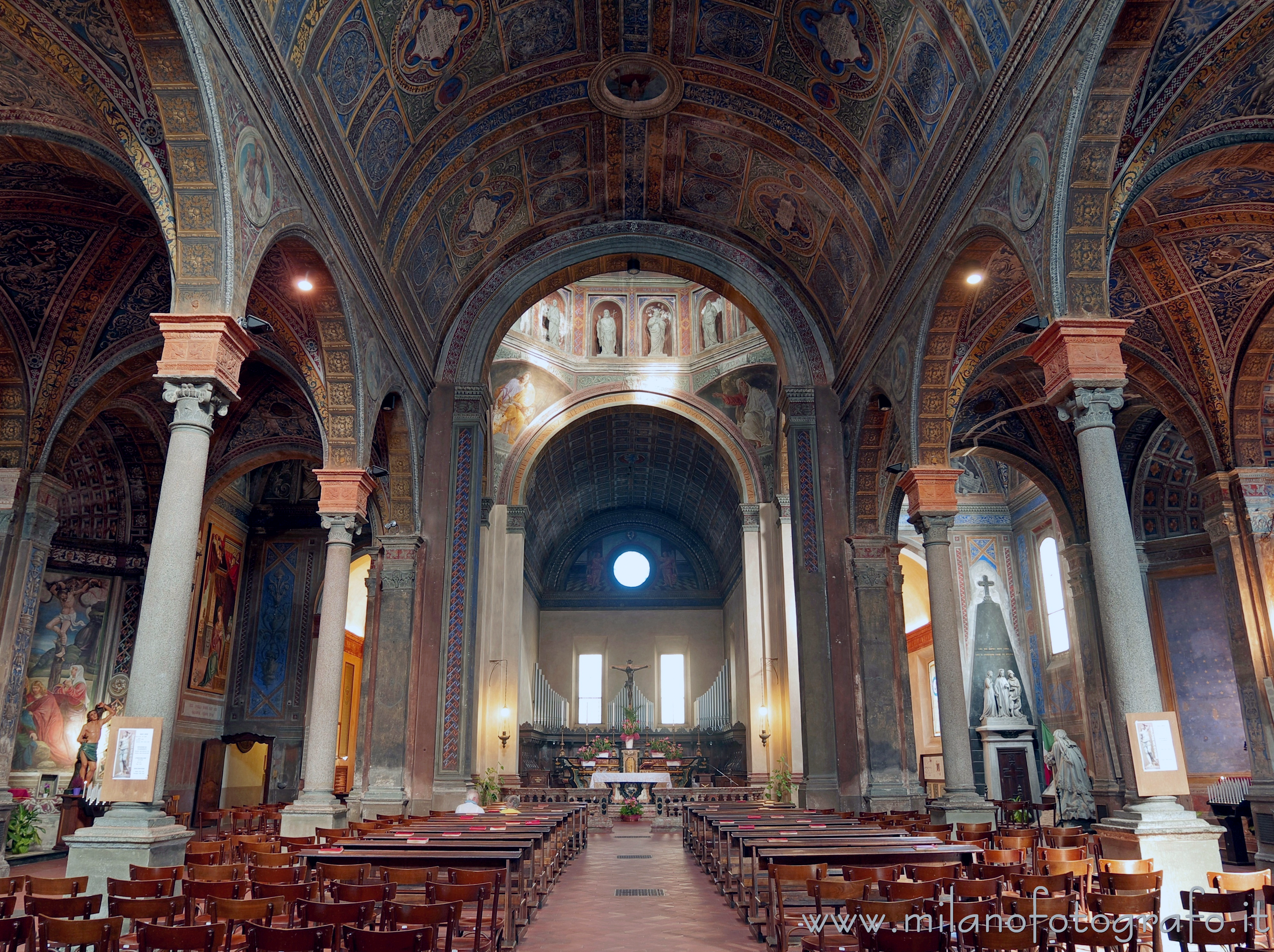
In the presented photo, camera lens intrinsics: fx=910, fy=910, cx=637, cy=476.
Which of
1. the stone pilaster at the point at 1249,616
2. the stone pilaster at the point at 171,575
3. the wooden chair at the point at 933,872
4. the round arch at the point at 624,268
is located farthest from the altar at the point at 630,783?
the wooden chair at the point at 933,872

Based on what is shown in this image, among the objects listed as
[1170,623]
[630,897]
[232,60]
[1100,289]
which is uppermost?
[232,60]

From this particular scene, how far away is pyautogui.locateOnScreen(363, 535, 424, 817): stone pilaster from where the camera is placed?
1447 centimetres

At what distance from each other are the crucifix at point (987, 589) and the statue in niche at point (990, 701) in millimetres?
2057

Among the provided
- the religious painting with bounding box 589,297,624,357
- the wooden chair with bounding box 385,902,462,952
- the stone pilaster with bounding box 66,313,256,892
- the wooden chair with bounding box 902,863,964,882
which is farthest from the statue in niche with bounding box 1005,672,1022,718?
the wooden chair with bounding box 385,902,462,952

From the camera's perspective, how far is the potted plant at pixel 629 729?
27.4 m

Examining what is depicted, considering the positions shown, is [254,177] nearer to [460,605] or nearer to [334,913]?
[334,913]

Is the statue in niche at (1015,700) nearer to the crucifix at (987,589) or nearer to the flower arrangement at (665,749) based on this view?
the crucifix at (987,589)

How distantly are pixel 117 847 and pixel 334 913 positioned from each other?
349 centimetres

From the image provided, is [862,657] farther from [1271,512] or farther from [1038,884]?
[1038,884]

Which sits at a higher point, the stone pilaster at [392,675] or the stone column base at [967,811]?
the stone pilaster at [392,675]

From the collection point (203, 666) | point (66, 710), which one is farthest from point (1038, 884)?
point (203, 666)

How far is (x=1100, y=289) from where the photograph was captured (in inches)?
348

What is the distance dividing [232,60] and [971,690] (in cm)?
2049

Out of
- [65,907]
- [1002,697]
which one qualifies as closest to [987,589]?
[1002,697]
